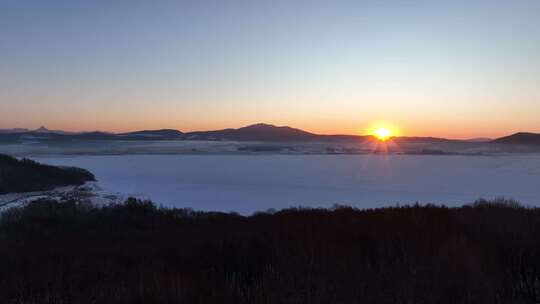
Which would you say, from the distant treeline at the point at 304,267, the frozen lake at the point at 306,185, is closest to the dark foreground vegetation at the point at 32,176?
the frozen lake at the point at 306,185

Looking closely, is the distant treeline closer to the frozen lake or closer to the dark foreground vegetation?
the frozen lake

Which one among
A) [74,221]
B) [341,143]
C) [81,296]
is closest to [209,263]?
[81,296]

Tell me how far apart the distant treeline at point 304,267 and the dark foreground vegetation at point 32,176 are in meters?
27.4

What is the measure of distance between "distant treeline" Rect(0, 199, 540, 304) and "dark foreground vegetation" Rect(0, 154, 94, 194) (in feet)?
90.0

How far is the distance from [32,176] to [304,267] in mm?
35744

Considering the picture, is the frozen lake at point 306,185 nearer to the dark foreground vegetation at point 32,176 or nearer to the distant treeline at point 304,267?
the dark foreground vegetation at point 32,176

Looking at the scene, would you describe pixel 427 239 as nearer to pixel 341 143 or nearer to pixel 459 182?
pixel 459 182

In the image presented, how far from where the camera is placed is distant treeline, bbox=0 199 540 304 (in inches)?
160

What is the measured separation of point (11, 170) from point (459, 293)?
123ft

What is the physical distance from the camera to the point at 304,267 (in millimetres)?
4633

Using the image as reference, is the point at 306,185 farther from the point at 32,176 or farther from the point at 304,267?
the point at 304,267

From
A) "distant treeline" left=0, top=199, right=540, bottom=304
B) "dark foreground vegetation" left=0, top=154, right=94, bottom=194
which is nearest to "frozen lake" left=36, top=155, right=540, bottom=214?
"dark foreground vegetation" left=0, top=154, right=94, bottom=194

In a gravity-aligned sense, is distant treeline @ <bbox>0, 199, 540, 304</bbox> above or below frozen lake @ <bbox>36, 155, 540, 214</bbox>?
above

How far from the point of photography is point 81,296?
4.11 metres
